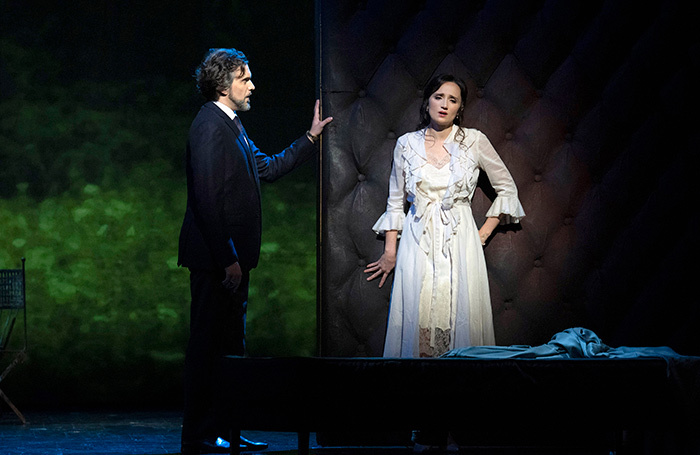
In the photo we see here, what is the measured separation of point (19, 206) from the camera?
5.49m

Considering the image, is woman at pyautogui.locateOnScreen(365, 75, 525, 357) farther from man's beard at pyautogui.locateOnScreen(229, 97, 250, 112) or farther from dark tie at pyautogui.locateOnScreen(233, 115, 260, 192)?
man's beard at pyautogui.locateOnScreen(229, 97, 250, 112)

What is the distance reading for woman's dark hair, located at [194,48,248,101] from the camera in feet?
11.7

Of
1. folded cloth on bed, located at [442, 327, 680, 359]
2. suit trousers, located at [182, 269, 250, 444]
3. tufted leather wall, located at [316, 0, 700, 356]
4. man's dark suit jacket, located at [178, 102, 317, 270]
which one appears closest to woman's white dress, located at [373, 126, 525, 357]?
tufted leather wall, located at [316, 0, 700, 356]

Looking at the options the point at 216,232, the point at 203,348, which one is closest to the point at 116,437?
the point at 203,348

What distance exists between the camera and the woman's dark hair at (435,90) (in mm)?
3400

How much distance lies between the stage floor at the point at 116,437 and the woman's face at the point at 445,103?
54.5 inches

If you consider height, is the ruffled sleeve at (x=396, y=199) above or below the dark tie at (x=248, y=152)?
below

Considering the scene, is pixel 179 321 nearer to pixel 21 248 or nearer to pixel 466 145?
pixel 21 248

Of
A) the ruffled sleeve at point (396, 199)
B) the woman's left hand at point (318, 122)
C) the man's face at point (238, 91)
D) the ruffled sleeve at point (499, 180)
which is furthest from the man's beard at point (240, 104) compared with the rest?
the ruffled sleeve at point (499, 180)

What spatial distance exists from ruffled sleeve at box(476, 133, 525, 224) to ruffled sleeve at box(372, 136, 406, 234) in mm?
322

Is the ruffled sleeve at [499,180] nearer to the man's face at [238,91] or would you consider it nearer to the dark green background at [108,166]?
the man's face at [238,91]

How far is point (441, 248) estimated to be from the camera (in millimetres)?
3342

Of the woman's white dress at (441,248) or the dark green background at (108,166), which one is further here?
the dark green background at (108,166)

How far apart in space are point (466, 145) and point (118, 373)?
327 centimetres
